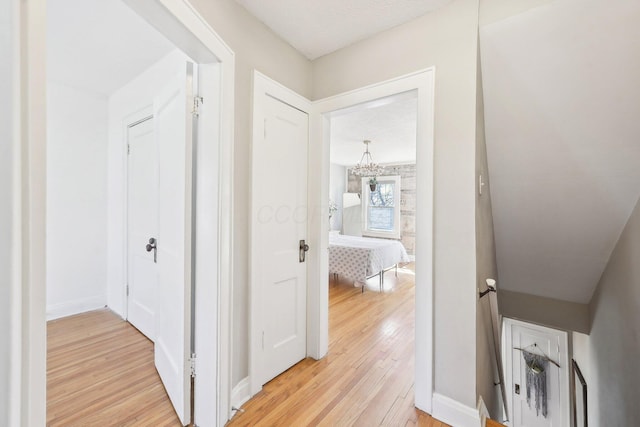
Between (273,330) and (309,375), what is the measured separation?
1.49 ft

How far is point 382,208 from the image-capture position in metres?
7.04

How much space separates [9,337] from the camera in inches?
22.5

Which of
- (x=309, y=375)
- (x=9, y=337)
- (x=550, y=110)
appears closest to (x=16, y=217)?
(x=9, y=337)

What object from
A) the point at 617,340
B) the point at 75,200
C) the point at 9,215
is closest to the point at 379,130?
the point at 617,340

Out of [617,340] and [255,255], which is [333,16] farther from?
[617,340]

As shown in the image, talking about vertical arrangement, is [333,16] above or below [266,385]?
above

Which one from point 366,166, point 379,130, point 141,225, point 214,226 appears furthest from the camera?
point 366,166

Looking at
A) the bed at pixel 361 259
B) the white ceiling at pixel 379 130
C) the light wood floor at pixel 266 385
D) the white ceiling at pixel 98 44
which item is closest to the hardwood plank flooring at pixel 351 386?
the light wood floor at pixel 266 385

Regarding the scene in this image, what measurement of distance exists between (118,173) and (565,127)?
397 centimetres

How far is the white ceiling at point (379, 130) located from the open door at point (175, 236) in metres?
1.13

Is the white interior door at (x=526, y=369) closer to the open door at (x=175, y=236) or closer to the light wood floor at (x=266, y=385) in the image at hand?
the light wood floor at (x=266, y=385)

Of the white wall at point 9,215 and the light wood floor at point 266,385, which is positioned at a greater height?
the white wall at point 9,215

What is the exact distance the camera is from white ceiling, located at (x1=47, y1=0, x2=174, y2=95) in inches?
66.9

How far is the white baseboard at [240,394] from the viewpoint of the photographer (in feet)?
5.27
